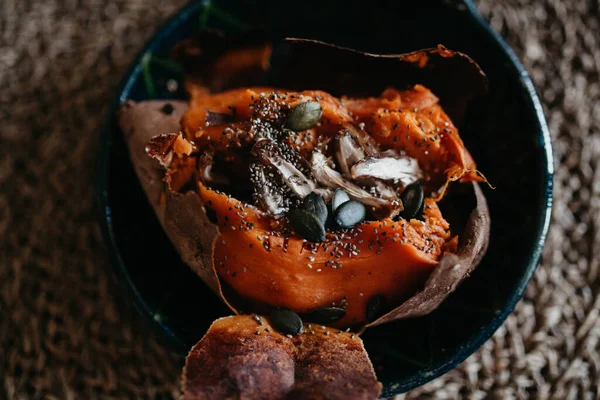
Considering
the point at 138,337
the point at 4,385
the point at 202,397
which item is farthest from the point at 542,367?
the point at 4,385

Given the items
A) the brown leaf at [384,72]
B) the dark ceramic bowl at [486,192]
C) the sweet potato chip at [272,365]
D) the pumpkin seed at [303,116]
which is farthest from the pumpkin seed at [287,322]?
the brown leaf at [384,72]

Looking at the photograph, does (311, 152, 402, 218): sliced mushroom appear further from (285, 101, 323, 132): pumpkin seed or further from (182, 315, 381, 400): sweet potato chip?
(182, 315, 381, 400): sweet potato chip

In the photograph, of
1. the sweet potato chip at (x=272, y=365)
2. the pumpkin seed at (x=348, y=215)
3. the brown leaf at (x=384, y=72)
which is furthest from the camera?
the brown leaf at (x=384, y=72)

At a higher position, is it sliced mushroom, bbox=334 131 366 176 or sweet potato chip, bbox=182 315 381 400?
sliced mushroom, bbox=334 131 366 176

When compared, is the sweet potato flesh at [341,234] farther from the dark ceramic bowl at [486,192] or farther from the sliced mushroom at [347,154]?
the dark ceramic bowl at [486,192]

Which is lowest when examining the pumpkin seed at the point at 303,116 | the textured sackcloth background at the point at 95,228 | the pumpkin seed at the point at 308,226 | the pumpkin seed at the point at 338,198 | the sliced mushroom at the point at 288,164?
the textured sackcloth background at the point at 95,228

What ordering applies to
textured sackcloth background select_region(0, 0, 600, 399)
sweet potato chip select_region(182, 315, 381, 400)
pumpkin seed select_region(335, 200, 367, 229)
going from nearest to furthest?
sweet potato chip select_region(182, 315, 381, 400) < pumpkin seed select_region(335, 200, 367, 229) < textured sackcloth background select_region(0, 0, 600, 399)

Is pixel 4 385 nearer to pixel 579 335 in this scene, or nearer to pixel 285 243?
pixel 285 243

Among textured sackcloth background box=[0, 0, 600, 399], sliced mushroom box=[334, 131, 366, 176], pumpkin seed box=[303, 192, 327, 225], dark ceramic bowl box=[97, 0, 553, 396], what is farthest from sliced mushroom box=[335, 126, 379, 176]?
textured sackcloth background box=[0, 0, 600, 399]
